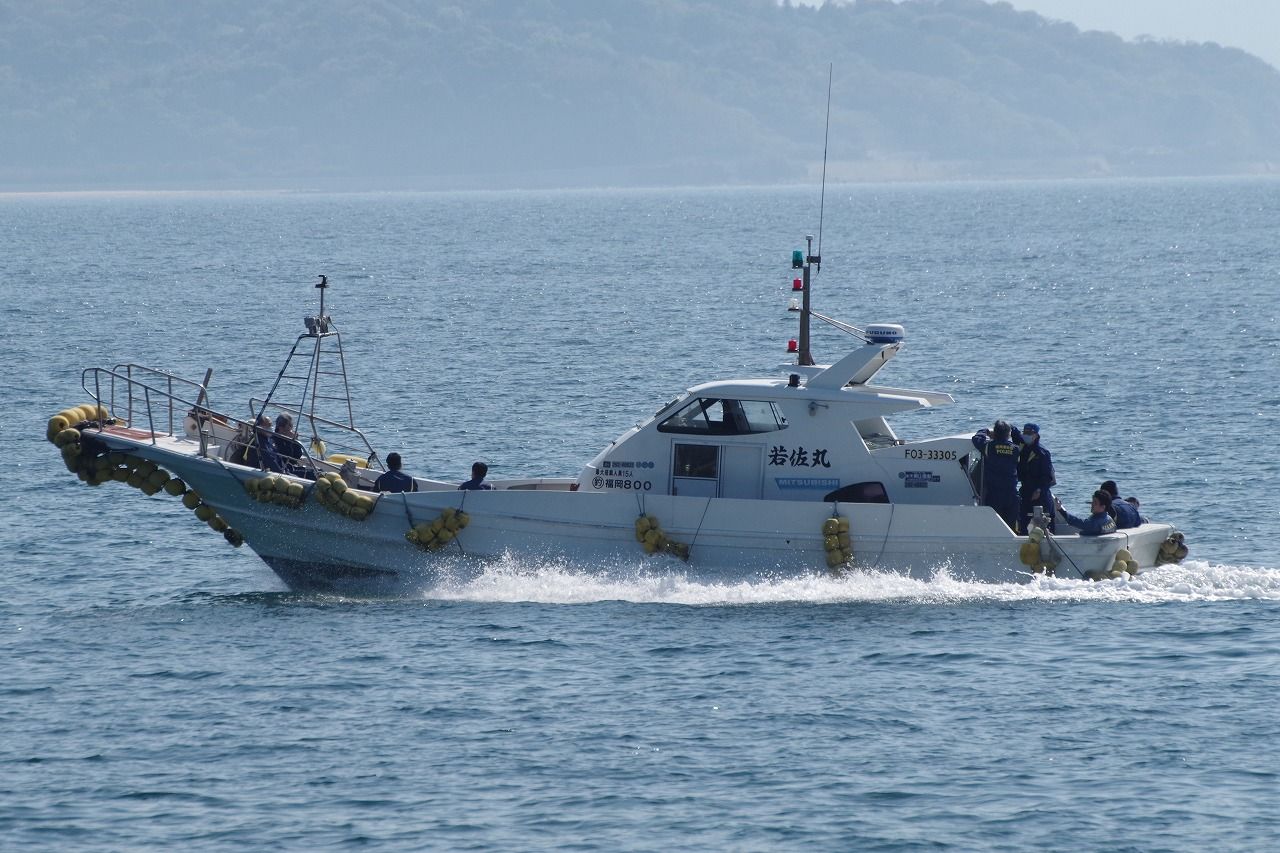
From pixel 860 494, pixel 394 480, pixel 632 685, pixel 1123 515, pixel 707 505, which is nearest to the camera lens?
pixel 632 685

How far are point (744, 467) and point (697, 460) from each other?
61cm

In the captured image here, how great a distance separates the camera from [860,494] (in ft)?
75.2

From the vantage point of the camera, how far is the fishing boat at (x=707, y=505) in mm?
22547

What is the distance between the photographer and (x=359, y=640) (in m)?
21.8

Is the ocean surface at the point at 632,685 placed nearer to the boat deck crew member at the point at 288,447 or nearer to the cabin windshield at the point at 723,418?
the boat deck crew member at the point at 288,447

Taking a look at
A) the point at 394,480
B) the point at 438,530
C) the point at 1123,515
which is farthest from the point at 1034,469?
the point at 394,480

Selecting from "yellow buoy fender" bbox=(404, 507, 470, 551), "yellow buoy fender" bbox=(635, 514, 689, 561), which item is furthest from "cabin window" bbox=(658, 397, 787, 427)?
"yellow buoy fender" bbox=(404, 507, 470, 551)

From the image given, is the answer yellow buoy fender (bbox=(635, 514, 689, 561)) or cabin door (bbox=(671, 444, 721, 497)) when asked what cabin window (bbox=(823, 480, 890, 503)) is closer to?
cabin door (bbox=(671, 444, 721, 497))

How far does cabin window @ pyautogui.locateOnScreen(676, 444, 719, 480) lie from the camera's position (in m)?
23.1

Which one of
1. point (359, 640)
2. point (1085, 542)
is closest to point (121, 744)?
point (359, 640)

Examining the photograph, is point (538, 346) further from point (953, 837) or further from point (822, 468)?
point (953, 837)

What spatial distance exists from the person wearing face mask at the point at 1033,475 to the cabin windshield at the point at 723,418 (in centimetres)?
310

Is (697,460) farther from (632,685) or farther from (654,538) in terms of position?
(632,685)

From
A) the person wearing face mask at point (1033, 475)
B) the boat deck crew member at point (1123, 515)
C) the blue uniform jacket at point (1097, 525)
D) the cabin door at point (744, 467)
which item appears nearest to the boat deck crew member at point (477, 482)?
the cabin door at point (744, 467)
